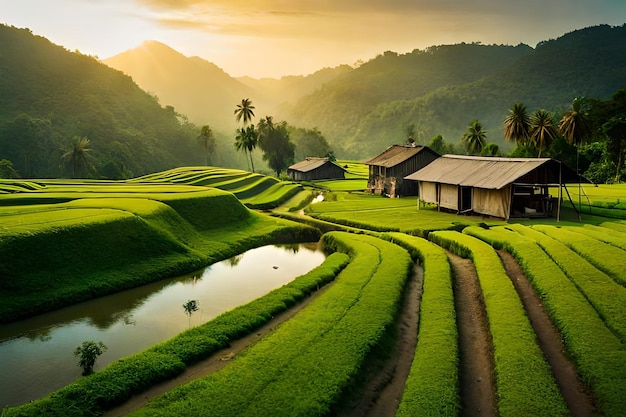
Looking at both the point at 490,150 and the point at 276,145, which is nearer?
the point at 490,150

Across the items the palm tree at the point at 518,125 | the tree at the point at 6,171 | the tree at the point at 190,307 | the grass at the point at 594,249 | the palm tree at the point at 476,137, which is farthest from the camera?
the palm tree at the point at 476,137

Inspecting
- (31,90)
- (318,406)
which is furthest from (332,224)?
(31,90)

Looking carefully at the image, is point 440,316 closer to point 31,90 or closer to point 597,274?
point 597,274

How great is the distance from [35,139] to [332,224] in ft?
246

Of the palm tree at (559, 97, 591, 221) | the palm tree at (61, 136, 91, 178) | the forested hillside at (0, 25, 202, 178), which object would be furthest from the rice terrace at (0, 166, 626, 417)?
the forested hillside at (0, 25, 202, 178)

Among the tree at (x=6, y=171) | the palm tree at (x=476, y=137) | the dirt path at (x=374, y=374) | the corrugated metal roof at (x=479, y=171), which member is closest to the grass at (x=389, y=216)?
the corrugated metal roof at (x=479, y=171)

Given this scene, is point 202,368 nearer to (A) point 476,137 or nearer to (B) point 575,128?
(B) point 575,128

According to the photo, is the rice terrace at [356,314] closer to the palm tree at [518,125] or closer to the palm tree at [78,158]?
the palm tree at [518,125]

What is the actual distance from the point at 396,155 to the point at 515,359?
53.9 meters

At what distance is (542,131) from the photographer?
215 ft

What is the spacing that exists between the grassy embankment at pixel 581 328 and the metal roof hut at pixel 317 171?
227 ft

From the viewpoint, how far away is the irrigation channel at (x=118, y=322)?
1592 centimetres

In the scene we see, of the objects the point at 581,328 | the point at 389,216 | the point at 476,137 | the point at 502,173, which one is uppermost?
the point at 476,137

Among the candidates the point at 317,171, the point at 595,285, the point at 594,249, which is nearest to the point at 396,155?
the point at 317,171
